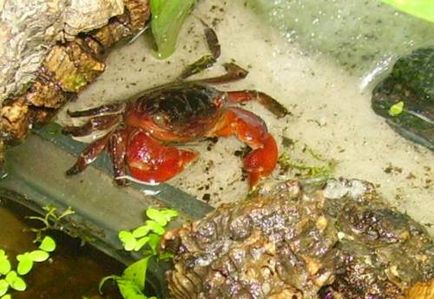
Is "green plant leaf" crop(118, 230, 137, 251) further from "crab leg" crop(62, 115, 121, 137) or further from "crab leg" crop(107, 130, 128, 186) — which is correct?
"crab leg" crop(62, 115, 121, 137)

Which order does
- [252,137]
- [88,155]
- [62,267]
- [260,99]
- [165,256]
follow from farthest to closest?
1. [260,99]
2. [252,137]
3. [88,155]
4. [62,267]
5. [165,256]

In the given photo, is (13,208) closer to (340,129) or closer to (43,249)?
(43,249)

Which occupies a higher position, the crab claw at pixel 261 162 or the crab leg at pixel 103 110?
the crab claw at pixel 261 162

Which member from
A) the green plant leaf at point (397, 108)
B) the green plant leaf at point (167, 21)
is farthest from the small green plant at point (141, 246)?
the green plant leaf at point (397, 108)

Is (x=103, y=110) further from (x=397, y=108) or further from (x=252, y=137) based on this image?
(x=397, y=108)

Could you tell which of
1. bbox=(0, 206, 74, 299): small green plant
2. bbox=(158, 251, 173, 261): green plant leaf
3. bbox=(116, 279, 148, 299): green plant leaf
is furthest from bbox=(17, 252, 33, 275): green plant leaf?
bbox=(158, 251, 173, 261): green plant leaf

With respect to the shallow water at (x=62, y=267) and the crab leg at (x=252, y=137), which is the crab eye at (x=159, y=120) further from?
the shallow water at (x=62, y=267)

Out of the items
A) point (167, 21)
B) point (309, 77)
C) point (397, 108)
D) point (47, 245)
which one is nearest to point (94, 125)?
point (167, 21)
